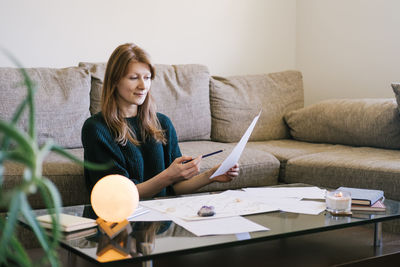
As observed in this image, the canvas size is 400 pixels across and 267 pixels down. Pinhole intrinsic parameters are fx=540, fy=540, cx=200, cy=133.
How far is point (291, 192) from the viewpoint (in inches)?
78.6

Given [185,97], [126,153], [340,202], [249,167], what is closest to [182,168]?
[126,153]

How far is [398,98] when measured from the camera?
9.06 ft

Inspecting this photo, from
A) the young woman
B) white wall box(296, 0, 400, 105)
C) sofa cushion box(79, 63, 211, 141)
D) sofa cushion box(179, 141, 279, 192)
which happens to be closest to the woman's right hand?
the young woman

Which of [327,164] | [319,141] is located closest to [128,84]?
[327,164]

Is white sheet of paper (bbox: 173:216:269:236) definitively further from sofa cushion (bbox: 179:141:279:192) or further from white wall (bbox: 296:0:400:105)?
white wall (bbox: 296:0:400:105)

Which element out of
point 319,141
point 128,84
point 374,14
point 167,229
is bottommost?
point 319,141

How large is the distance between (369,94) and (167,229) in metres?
2.48

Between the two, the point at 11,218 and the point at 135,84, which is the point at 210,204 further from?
the point at 11,218

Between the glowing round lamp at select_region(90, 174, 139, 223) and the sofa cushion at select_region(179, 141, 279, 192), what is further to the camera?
the sofa cushion at select_region(179, 141, 279, 192)

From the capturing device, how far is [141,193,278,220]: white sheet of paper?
1631mm

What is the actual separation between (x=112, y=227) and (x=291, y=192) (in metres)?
0.76

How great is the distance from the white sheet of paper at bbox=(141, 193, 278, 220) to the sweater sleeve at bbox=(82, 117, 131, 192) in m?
0.30

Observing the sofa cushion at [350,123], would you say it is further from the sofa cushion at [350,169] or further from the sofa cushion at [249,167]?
the sofa cushion at [249,167]

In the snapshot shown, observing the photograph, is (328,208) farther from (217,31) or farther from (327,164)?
(217,31)
